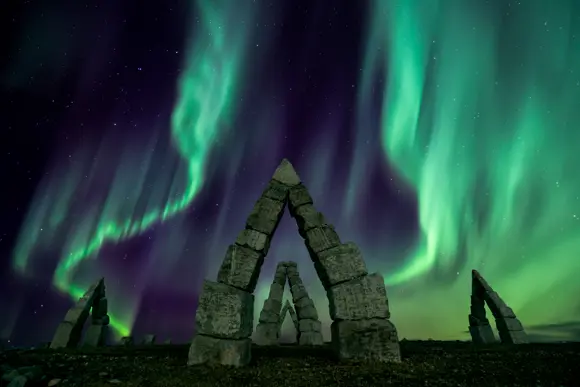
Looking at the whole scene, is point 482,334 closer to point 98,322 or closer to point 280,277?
point 280,277

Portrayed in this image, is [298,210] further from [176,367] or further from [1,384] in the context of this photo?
[1,384]

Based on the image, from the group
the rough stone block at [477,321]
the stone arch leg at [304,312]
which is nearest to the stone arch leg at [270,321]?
the stone arch leg at [304,312]

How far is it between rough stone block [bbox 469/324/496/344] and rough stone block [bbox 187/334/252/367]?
1289 centimetres

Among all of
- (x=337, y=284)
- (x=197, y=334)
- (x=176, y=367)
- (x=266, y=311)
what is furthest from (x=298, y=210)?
(x=266, y=311)

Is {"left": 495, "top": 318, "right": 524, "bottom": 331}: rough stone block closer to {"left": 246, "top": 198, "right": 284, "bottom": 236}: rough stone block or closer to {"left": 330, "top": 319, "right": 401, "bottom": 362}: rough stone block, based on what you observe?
{"left": 330, "top": 319, "right": 401, "bottom": 362}: rough stone block

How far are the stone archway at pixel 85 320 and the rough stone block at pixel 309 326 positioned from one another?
33.4 ft

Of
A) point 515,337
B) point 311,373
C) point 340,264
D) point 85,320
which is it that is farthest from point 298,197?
point 85,320

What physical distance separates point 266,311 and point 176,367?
11102 millimetres

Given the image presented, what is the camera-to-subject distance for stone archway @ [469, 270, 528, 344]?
13.4 m

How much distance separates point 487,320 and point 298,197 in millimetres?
12635

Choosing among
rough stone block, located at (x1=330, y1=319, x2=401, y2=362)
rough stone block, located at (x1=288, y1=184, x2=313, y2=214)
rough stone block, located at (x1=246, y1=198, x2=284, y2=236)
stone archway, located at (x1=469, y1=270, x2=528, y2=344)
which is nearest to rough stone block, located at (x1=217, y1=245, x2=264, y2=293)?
rough stone block, located at (x1=246, y1=198, x2=284, y2=236)

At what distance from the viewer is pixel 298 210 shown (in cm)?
823

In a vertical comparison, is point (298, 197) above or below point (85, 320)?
above

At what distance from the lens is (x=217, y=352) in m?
6.58
